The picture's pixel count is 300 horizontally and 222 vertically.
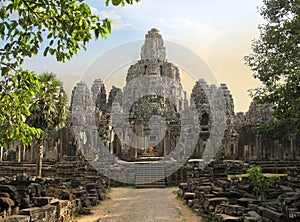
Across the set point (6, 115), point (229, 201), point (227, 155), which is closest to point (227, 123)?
point (227, 155)

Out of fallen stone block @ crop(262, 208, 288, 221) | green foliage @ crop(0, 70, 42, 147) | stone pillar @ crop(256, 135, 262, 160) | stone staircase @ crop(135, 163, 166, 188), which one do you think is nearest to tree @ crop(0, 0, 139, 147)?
green foliage @ crop(0, 70, 42, 147)

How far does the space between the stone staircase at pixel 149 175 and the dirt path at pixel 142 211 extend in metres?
6.26

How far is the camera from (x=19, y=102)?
7102 mm

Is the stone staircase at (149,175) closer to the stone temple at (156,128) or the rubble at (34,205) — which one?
the stone temple at (156,128)

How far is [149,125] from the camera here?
38062 millimetres

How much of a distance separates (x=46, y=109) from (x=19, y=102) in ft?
50.2

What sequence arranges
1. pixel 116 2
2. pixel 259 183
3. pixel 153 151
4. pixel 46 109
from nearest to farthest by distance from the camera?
pixel 116 2, pixel 259 183, pixel 46 109, pixel 153 151

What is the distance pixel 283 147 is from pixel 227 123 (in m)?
9.98

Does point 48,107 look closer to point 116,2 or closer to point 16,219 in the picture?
point 16,219

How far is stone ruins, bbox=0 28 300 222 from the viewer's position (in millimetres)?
12289

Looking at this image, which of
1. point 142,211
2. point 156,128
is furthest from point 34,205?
point 156,128

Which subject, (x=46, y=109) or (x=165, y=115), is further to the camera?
(x=165, y=115)

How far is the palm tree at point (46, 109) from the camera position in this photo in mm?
21766

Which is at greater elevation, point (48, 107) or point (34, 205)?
point (48, 107)
